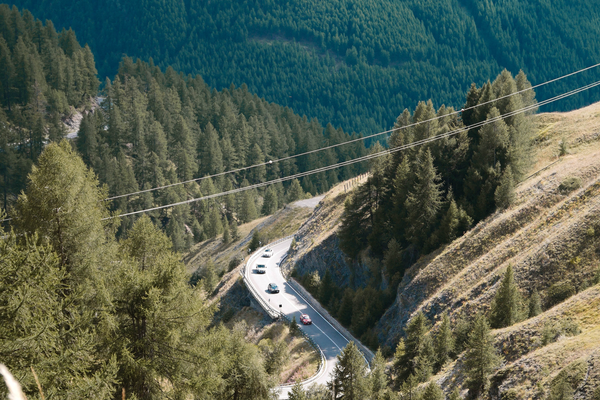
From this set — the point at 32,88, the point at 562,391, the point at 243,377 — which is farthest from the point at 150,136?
the point at 562,391

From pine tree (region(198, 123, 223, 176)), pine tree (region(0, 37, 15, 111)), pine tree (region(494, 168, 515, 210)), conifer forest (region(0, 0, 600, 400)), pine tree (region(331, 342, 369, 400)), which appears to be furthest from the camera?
pine tree (region(198, 123, 223, 176))

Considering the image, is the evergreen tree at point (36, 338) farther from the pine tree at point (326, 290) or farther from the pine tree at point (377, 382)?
the pine tree at point (326, 290)

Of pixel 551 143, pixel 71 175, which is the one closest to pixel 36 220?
pixel 71 175

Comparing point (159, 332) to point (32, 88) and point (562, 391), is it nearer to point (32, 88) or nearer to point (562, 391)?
point (562, 391)

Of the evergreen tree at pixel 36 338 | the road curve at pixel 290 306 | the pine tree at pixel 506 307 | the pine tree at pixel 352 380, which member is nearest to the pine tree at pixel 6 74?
the road curve at pixel 290 306

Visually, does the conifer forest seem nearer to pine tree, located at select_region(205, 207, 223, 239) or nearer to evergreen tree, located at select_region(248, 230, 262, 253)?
pine tree, located at select_region(205, 207, 223, 239)

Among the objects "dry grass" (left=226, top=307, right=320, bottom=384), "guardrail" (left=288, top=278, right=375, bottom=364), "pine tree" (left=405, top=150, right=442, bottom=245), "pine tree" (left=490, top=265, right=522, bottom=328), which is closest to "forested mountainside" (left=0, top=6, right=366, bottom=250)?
"guardrail" (left=288, top=278, right=375, bottom=364)
